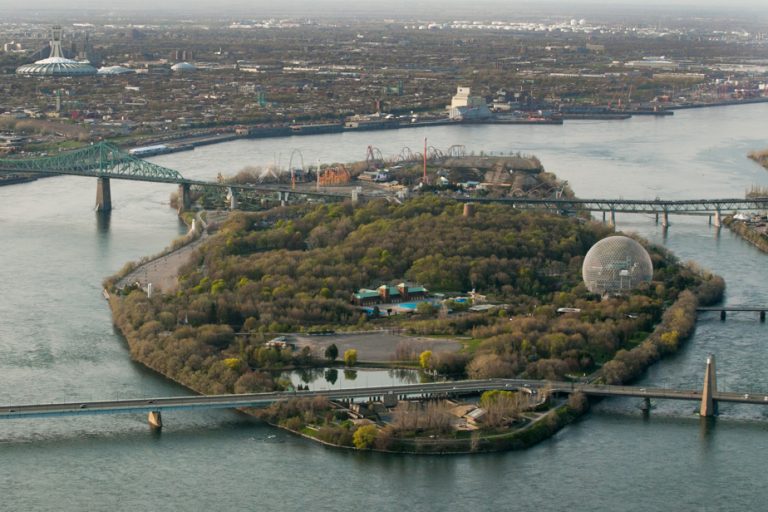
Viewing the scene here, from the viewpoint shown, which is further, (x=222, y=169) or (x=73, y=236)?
(x=222, y=169)

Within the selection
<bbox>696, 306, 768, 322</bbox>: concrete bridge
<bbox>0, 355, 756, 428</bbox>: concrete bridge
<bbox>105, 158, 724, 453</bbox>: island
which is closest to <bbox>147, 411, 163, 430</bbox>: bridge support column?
<bbox>0, 355, 756, 428</bbox>: concrete bridge

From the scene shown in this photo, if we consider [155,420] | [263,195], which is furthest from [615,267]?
[263,195]

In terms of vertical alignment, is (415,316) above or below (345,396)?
above

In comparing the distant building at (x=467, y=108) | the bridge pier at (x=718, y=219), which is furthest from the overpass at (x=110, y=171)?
the distant building at (x=467, y=108)

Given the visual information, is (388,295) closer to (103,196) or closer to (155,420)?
(155,420)

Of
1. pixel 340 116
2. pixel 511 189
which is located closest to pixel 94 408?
pixel 511 189

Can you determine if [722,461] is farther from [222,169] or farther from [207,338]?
[222,169]
